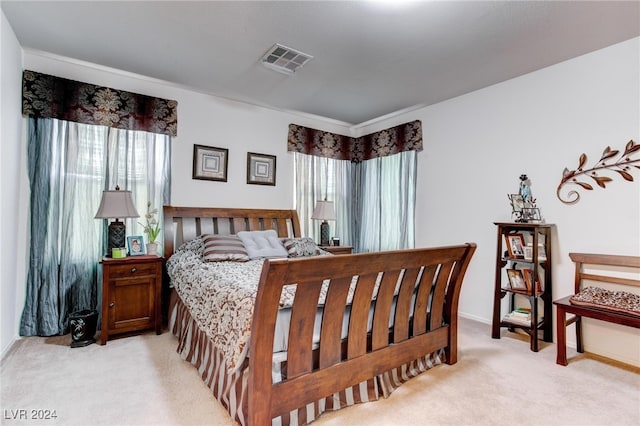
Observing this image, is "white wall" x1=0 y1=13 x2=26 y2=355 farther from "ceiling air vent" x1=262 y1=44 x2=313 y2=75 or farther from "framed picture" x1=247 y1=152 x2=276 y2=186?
"framed picture" x1=247 y1=152 x2=276 y2=186

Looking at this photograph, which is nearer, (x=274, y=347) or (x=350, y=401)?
(x=274, y=347)

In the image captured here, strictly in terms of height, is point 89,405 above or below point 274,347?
below

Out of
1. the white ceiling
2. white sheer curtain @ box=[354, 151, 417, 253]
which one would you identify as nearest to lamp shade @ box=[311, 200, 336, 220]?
white sheer curtain @ box=[354, 151, 417, 253]

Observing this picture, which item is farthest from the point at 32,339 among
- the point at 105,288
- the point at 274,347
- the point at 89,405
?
the point at 274,347

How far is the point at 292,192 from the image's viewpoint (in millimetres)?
4586

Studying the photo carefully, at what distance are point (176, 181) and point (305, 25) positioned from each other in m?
2.27

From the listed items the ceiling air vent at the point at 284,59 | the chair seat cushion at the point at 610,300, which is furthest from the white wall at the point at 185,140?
the chair seat cushion at the point at 610,300

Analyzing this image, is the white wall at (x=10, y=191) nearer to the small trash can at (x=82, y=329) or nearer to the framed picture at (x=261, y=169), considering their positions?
the small trash can at (x=82, y=329)

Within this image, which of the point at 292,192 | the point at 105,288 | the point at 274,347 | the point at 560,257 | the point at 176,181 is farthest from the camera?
the point at 292,192

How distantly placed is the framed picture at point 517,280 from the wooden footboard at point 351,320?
0.98 metres

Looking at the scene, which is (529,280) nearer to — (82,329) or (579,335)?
(579,335)

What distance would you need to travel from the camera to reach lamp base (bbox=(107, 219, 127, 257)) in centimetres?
299

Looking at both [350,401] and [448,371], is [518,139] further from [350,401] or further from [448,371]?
[350,401]

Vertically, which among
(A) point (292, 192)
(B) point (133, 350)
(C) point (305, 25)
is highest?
(C) point (305, 25)
